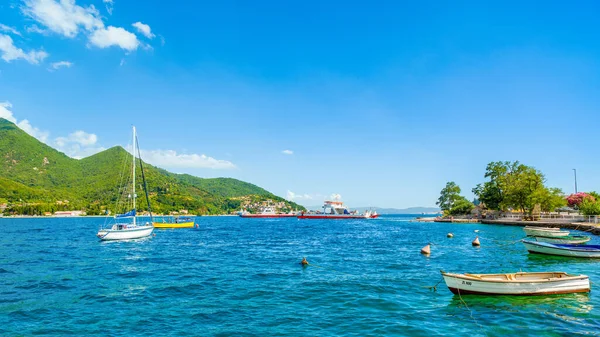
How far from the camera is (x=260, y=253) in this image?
37906 mm

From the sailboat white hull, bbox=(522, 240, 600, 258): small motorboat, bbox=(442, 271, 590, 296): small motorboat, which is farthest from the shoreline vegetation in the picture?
the sailboat white hull

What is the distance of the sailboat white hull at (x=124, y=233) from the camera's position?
163 feet

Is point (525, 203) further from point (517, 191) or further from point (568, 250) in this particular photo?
point (568, 250)

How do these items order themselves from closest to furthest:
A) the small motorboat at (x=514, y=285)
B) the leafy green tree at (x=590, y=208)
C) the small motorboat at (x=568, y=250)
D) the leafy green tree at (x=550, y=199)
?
the small motorboat at (x=514, y=285)
the small motorboat at (x=568, y=250)
the leafy green tree at (x=590, y=208)
the leafy green tree at (x=550, y=199)

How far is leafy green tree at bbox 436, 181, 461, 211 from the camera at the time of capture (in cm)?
15150

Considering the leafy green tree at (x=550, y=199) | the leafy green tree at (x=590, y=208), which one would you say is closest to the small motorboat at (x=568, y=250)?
the leafy green tree at (x=590, y=208)

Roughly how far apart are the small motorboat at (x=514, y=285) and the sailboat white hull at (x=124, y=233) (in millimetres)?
46942

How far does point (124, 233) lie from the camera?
168 ft

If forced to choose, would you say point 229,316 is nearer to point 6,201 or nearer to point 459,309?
point 459,309

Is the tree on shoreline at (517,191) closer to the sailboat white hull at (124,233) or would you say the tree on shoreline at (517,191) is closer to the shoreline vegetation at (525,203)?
the shoreline vegetation at (525,203)

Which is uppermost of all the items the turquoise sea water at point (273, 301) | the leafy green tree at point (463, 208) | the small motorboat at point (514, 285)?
the leafy green tree at point (463, 208)

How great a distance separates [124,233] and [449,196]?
5428 inches

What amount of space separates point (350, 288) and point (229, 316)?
8.34 m

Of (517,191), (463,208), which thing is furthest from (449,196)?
(517,191)
